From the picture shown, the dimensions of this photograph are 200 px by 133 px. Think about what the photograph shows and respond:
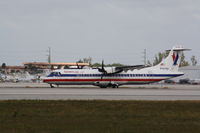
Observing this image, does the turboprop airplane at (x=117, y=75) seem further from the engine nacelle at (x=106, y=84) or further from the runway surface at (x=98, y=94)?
the runway surface at (x=98, y=94)

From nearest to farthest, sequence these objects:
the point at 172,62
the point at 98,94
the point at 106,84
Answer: the point at 98,94 → the point at 172,62 → the point at 106,84

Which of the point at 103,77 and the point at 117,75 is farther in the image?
the point at 117,75

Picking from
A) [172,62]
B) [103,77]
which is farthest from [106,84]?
[172,62]

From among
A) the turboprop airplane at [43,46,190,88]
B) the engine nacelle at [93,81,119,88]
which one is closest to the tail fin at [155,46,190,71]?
the turboprop airplane at [43,46,190,88]

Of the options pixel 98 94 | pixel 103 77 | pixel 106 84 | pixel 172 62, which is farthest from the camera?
pixel 106 84

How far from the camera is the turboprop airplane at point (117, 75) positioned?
185ft

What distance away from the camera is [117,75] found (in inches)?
2277

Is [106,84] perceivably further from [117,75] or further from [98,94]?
[98,94]
